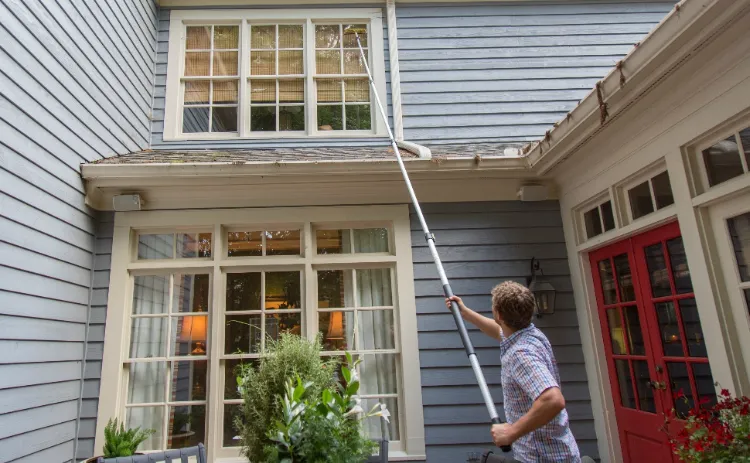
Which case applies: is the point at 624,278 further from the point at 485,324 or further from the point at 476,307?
the point at 485,324

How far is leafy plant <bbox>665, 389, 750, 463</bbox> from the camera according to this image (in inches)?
71.9

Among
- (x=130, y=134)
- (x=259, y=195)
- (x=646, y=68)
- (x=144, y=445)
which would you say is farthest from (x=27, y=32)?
(x=646, y=68)

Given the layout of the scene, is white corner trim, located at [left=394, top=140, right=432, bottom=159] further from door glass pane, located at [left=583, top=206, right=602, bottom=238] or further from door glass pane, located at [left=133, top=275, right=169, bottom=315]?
door glass pane, located at [left=133, top=275, right=169, bottom=315]

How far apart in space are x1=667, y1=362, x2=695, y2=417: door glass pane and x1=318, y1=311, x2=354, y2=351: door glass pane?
2010mm

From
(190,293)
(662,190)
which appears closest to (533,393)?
(662,190)

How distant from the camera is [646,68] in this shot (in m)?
2.21

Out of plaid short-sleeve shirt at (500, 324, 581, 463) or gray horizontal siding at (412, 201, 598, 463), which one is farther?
gray horizontal siding at (412, 201, 598, 463)

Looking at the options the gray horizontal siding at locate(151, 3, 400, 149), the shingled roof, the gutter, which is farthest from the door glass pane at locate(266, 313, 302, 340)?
the gutter

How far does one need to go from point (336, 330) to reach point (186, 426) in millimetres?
1225

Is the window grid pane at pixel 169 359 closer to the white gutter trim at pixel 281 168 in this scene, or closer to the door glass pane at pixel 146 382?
the door glass pane at pixel 146 382

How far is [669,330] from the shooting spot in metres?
2.64

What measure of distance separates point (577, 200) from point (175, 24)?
397 cm

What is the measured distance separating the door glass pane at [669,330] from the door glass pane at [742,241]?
0.49m

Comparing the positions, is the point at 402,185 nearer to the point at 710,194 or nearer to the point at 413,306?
the point at 413,306
